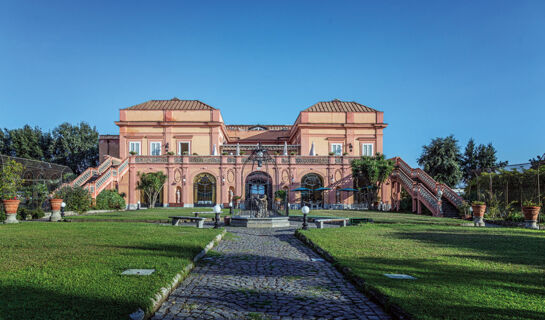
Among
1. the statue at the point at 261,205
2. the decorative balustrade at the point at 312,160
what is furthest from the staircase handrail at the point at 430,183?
the statue at the point at 261,205

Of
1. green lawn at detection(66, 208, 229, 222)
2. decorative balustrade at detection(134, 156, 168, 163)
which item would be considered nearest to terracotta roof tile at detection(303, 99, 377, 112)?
decorative balustrade at detection(134, 156, 168, 163)

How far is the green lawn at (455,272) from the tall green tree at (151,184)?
25.1 m

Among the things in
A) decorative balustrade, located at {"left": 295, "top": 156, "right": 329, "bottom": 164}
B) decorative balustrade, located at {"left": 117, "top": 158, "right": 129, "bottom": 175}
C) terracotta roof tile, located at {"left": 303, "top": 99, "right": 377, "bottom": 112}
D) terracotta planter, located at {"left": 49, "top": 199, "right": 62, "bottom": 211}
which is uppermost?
terracotta roof tile, located at {"left": 303, "top": 99, "right": 377, "bottom": 112}

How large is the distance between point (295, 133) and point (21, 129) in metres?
35.6

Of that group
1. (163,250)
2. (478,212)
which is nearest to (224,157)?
(478,212)

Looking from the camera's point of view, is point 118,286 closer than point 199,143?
Yes

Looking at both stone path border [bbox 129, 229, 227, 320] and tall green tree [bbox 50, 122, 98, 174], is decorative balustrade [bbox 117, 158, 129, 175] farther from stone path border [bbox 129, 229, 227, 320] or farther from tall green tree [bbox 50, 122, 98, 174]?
stone path border [bbox 129, 229, 227, 320]

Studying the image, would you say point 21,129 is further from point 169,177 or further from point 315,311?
point 315,311

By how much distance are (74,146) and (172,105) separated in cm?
1876

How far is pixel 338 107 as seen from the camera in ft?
135

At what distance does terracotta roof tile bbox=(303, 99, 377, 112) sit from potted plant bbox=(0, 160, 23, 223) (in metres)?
27.7

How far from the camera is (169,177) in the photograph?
34062mm

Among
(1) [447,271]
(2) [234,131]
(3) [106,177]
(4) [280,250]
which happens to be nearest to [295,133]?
(2) [234,131]

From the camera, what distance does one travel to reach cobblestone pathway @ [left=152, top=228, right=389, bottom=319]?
439cm
